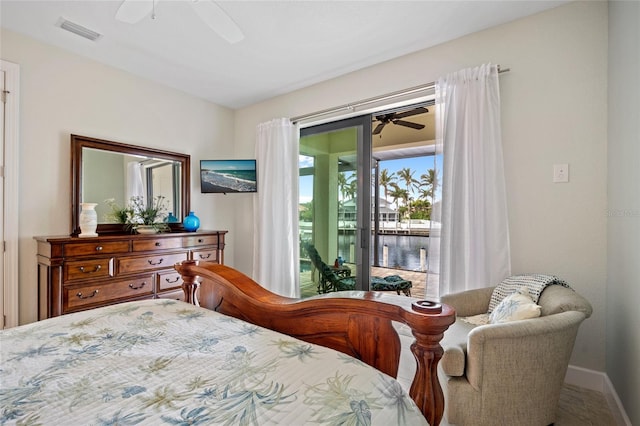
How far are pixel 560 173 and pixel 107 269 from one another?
141 inches

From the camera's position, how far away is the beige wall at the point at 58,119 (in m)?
2.52

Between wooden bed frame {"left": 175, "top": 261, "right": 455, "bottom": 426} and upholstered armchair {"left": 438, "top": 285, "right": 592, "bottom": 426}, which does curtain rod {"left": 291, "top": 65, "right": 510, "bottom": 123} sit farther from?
wooden bed frame {"left": 175, "top": 261, "right": 455, "bottom": 426}

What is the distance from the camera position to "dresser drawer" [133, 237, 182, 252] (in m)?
2.81

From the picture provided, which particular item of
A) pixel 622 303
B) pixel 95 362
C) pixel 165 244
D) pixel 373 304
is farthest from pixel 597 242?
pixel 165 244

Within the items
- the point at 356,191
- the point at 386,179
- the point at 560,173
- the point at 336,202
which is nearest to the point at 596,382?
the point at 560,173

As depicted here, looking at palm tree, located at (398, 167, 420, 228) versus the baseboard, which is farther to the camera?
palm tree, located at (398, 167, 420, 228)

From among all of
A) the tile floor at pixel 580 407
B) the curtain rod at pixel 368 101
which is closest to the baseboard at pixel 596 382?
the tile floor at pixel 580 407

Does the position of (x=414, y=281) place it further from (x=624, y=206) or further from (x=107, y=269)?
(x=107, y=269)

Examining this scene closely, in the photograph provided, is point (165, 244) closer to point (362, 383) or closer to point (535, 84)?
point (362, 383)

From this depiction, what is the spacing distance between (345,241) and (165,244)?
5.96 ft

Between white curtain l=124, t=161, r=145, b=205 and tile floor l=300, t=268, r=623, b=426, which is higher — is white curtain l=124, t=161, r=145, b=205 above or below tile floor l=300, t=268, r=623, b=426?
above

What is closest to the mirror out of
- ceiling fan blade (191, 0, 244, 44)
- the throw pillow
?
ceiling fan blade (191, 0, 244, 44)

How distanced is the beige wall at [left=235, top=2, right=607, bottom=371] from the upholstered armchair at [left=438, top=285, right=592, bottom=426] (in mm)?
694

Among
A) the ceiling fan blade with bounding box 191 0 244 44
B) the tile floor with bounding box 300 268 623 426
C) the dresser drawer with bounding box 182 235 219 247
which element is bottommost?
the tile floor with bounding box 300 268 623 426
